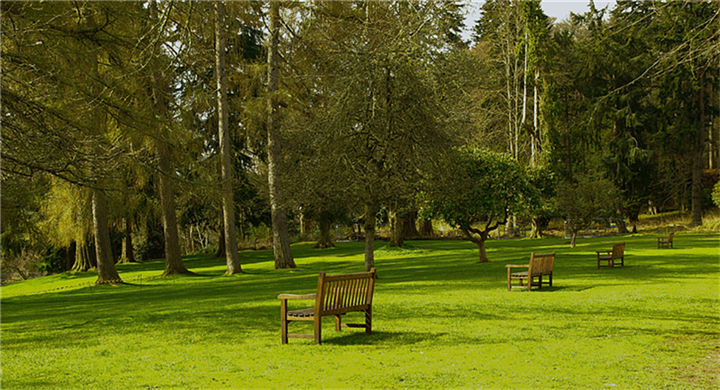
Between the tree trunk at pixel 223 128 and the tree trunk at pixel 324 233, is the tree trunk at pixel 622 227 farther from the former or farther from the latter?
the tree trunk at pixel 223 128

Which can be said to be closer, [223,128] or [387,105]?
[387,105]

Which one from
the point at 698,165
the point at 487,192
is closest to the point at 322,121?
the point at 487,192

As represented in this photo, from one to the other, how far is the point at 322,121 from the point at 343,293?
1071 cm

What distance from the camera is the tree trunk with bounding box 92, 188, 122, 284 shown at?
23.7 m

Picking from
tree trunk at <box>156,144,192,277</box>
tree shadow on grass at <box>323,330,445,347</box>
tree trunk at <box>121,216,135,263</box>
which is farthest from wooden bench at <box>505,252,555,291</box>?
tree trunk at <box>121,216,135,263</box>

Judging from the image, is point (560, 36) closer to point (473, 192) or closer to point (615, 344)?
point (473, 192)

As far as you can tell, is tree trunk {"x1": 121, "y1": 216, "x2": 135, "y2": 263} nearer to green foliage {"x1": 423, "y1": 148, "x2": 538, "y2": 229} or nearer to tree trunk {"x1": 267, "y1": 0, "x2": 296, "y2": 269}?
tree trunk {"x1": 267, "y1": 0, "x2": 296, "y2": 269}

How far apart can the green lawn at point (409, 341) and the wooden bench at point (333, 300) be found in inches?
12.1

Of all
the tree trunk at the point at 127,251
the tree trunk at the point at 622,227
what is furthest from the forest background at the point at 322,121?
the tree trunk at the point at 622,227

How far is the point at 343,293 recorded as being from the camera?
29.5ft

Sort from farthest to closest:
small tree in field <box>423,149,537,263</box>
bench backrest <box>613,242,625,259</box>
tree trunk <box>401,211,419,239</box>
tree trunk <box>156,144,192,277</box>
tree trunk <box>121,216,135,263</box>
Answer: tree trunk <box>401,211,419,239</box>
tree trunk <box>121,216,135,263</box>
tree trunk <box>156,144,192,277</box>
small tree in field <box>423,149,537,263</box>
bench backrest <box>613,242,625,259</box>

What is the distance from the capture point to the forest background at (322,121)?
38.0ft

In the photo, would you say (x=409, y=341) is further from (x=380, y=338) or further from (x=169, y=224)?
(x=169, y=224)

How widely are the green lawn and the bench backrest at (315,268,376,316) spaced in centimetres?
47
